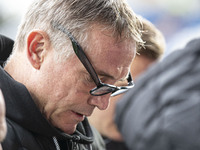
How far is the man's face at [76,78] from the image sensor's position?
5.47 ft

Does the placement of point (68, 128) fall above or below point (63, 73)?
below

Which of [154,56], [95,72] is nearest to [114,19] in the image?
[95,72]

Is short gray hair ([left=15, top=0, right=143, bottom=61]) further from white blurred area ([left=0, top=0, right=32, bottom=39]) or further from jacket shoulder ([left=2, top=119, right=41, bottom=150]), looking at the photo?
white blurred area ([left=0, top=0, right=32, bottom=39])

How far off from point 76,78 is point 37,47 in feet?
0.74

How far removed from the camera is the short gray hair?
65.1 inches

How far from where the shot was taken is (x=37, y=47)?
5.53 ft

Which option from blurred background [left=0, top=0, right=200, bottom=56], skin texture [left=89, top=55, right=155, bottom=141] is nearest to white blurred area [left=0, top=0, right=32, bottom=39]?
blurred background [left=0, top=0, right=200, bottom=56]

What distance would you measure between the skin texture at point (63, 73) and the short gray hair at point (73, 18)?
36mm

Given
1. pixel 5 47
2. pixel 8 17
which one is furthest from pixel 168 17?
pixel 5 47

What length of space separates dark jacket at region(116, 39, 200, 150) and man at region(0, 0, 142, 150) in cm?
22

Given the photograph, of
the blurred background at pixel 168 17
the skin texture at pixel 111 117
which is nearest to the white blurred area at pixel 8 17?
the blurred background at pixel 168 17

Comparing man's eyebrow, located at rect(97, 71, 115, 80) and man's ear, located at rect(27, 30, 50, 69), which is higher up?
man's ear, located at rect(27, 30, 50, 69)

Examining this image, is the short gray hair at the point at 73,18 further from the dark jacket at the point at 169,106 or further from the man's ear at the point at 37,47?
the dark jacket at the point at 169,106

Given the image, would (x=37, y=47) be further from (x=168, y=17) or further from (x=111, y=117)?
(x=168, y=17)
